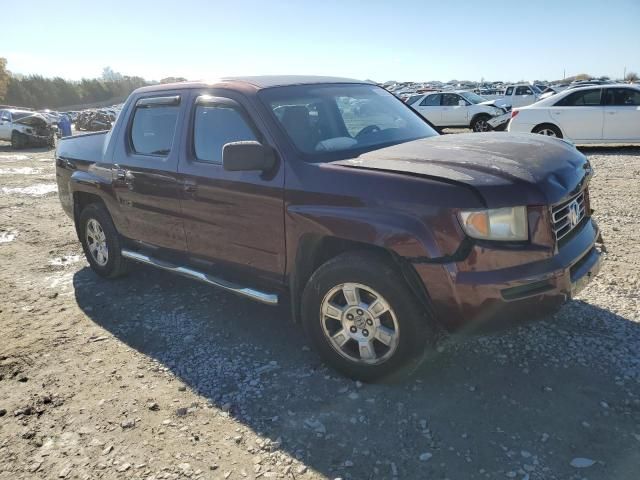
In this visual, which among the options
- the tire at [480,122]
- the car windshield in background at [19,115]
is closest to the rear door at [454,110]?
the tire at [480,122]

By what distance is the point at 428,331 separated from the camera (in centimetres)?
297

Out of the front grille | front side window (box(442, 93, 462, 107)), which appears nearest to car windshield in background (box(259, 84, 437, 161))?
the front grille

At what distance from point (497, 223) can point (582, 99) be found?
10.9 meters

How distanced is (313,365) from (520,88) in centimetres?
2349

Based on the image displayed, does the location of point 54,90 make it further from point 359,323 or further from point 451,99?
point 359,323

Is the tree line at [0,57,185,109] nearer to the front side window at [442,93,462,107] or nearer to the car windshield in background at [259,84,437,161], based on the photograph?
the front side window at [442,93,462,107]

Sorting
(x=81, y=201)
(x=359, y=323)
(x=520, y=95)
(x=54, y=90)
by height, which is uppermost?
(x=54, y=90)

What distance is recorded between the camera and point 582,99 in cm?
1188

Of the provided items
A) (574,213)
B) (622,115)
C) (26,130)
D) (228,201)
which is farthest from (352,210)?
(26,130)

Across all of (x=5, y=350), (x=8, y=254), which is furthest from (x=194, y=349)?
(x=8, y=254)

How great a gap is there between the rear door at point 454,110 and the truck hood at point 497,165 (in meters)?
15.0

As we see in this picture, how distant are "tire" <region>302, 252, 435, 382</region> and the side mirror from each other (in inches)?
30.1

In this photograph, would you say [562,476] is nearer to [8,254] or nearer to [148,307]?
[148,307]

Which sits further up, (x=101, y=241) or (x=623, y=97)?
(x=623, y=97)
